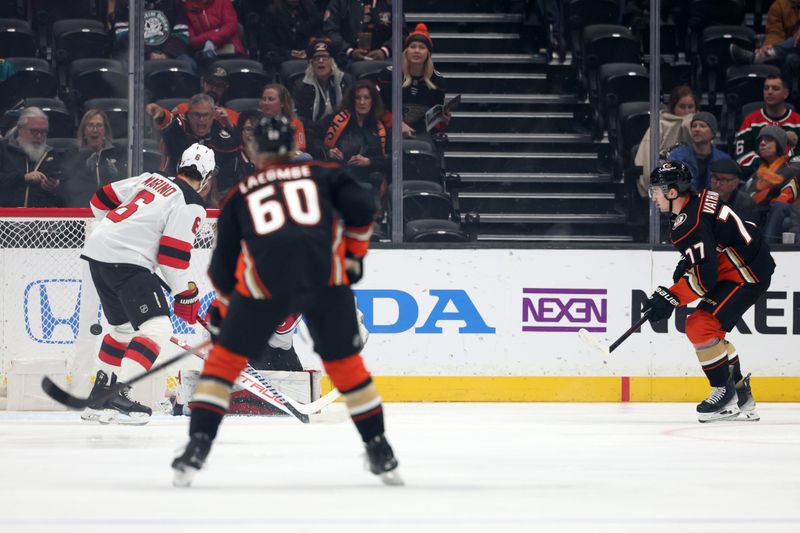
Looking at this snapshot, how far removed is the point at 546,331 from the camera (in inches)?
308

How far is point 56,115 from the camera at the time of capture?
8.02m

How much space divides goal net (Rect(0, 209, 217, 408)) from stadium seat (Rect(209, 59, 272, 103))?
910 mm

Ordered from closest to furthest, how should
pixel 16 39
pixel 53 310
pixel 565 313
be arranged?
pixel 53 310
pixel 565 313
pixel 16 39

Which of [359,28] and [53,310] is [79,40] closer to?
[359,28]

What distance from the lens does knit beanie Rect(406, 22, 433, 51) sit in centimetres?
800

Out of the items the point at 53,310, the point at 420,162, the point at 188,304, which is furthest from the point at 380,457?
the point at 420,162

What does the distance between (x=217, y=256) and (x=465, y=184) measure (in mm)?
4285

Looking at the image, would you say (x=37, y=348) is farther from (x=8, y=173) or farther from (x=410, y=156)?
(x=410, y=156)

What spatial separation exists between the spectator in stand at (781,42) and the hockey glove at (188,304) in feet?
13.6

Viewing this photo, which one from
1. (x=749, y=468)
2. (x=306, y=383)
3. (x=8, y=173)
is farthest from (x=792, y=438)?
(x=8, y=173)

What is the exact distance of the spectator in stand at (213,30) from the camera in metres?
8.39

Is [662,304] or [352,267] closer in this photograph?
[352,267]

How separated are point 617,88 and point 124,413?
12.4ft

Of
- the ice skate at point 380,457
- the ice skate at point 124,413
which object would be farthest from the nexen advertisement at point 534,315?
the ice skate at point 380,457
